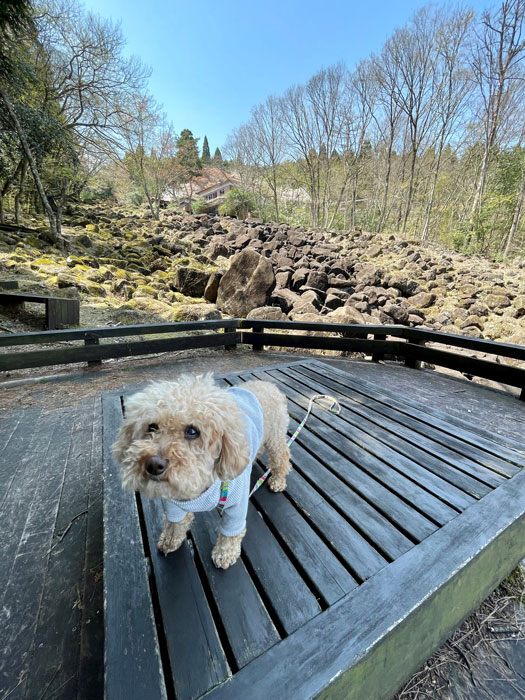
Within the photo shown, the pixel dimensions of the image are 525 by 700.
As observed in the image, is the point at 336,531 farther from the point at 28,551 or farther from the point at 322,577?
the point at 28,551

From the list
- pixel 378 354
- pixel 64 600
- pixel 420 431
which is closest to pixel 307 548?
pixel 64 600

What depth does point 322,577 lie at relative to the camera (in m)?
1.12

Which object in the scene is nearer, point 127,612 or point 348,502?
point 127,612

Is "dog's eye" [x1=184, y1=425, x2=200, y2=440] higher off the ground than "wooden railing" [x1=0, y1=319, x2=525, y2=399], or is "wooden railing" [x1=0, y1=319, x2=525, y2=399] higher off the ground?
"dog's eye" [x1=184, y1=425, x2=200, y2=440]

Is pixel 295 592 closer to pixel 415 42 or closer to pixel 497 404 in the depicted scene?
pixel 497 404

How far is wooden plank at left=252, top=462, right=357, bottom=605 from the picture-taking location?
1088mm

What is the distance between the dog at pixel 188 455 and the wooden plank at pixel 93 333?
2.93 m

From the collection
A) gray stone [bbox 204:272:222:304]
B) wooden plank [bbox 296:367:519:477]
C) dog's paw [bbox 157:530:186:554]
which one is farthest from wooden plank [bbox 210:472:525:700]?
gray stone [bbox 204:272:222:304]

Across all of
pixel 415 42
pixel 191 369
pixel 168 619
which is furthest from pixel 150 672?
pixel 415 42

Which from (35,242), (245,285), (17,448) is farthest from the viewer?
(35,242)

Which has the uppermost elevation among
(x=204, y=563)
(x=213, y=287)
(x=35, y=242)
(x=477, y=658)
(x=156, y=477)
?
(x=35, y=242)

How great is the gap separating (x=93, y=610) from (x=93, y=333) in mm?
3132

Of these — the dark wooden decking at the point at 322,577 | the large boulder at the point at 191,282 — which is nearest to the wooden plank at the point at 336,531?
the dark wooden decking at the point at 322,577

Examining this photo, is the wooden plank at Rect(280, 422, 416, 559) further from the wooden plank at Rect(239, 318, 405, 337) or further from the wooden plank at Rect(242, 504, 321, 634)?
the wooden plank at Rect(239, 318, 405, 337)
